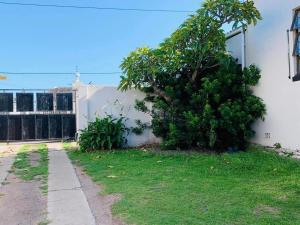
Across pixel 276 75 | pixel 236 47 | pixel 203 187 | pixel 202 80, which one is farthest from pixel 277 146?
pixel 203 187

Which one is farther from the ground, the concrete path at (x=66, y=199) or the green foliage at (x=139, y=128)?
the green foliage at (x=139, y=128)

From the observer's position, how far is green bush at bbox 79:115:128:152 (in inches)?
424

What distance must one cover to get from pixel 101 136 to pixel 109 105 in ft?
4.18

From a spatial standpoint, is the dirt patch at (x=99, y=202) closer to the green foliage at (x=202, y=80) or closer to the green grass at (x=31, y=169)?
the green grass at (x=31, y=169)

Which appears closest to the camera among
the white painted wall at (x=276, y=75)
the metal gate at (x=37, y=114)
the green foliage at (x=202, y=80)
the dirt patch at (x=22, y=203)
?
the dirt patch at (x=22, y=203)

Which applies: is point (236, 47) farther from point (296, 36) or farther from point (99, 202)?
point (99, 202)

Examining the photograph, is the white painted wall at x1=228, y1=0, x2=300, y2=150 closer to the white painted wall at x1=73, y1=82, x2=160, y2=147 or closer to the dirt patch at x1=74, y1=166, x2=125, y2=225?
the white painted wall at x1=73, y1=82, x2=160, y2=147

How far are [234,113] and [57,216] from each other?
5665 mm

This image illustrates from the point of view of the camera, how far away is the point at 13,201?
5.65m

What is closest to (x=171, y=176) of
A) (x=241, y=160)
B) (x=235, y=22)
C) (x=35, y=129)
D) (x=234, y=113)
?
(x=241, y=160)

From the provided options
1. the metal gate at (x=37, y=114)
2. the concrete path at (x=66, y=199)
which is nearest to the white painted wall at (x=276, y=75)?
the concrete path at (x=66, y=199)

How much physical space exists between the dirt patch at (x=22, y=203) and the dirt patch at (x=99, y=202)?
65 centimetres

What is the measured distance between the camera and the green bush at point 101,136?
10.8 meters

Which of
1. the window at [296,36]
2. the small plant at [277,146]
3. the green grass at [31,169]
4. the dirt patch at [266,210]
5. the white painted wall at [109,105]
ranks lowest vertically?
the dirt patch at [266,210]
